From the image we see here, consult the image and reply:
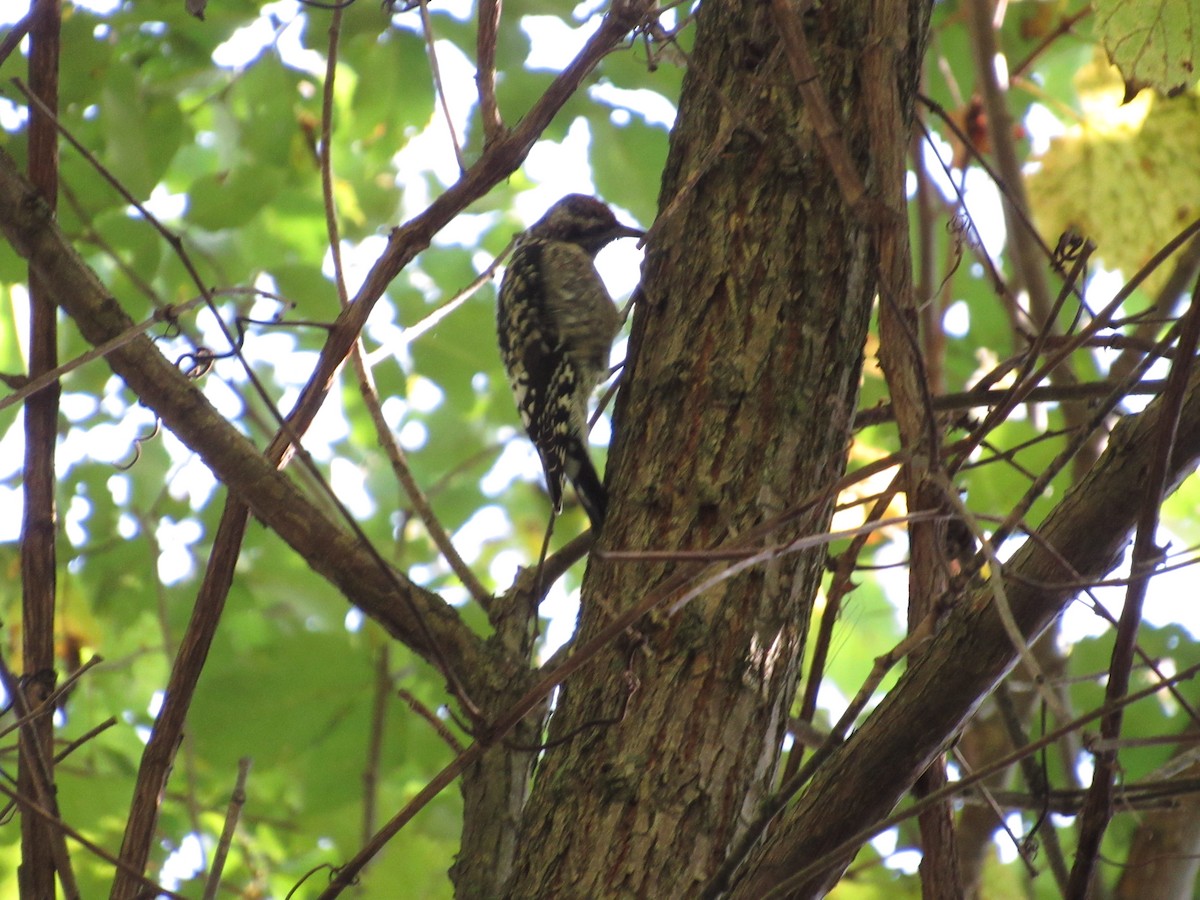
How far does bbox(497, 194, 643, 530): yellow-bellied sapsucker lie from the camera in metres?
3.71

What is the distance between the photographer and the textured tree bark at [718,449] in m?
1.60

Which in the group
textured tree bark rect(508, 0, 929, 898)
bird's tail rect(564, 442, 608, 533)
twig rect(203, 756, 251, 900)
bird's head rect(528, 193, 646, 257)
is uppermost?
bird's head rect(528, 193, 646, 257)

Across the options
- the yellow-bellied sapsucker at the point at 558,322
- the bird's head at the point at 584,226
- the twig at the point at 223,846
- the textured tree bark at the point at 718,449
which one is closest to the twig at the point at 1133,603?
the textured tree bark at the point at 718,449

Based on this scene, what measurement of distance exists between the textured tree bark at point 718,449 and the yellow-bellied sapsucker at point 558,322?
4.52 ft

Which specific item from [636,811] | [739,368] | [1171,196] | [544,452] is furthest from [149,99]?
[1171,196]

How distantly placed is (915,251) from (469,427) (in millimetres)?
2092

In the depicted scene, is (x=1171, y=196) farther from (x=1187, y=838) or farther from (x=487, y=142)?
(x=487, y=142)

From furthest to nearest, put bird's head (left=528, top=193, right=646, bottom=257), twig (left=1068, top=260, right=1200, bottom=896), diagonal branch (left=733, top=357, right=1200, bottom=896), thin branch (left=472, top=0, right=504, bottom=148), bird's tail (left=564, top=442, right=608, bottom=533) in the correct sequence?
bird's head (left=528, top=193, right=646, bottom=257)
bird's tail (left=564, top=442, right=608, bottom=533)
thin branch (left=472, top=0, right=504, bottom=148)
diagonal branch (left=733, top=357, right=1200, bottom=896)
twig (left=1068, top=260, right=1200, bottom=896)

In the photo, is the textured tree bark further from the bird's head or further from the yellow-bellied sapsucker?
the bird's head

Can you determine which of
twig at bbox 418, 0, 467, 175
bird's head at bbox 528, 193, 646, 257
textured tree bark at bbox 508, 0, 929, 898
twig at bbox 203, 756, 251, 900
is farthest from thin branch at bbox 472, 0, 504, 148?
bird's head at bbox 528, 193, 646, 257

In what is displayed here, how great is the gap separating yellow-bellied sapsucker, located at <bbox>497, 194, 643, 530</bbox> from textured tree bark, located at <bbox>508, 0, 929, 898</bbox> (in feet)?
4.52

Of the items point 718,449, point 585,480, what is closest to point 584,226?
point 585,480

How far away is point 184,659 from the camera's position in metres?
1.79

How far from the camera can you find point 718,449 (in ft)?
6.08
